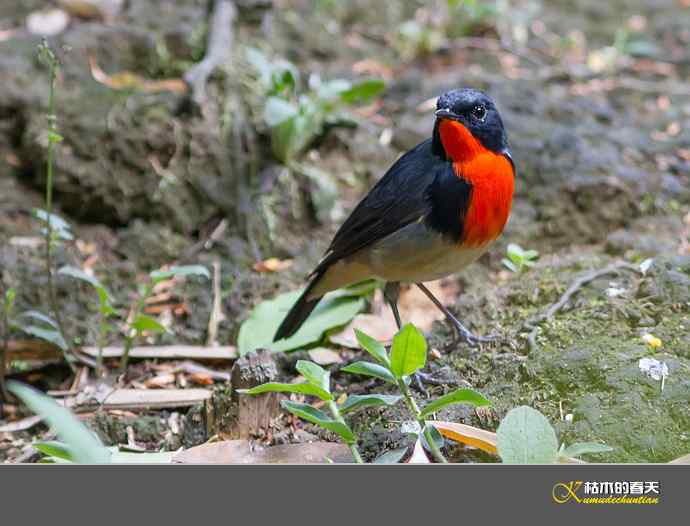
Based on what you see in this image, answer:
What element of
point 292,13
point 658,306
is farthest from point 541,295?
point 292,13

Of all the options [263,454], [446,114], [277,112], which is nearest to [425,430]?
[263,454]

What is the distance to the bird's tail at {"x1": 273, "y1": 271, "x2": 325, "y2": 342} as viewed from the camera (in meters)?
4.46

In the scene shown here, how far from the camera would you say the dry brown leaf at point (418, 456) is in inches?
118

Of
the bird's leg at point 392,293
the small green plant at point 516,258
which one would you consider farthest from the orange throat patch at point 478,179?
the bird's leg at point 392,293

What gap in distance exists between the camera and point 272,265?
534cm

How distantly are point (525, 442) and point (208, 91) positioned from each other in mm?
3936

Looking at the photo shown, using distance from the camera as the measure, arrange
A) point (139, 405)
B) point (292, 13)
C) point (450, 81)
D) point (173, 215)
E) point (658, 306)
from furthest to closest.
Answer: point (292, 13), point (450, 81), point (173, 215), point (139, 405), point (658, 306)

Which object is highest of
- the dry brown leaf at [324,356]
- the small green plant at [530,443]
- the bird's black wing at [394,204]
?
the bird's black wing at [394,204]

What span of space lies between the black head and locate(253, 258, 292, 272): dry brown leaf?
5.62 ft

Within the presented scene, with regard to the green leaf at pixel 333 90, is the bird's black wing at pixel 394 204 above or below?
below

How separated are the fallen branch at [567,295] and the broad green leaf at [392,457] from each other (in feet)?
3.11

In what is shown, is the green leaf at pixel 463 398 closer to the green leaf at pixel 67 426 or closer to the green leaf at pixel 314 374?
the green leaf at pixel 314 374

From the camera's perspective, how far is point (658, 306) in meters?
3.92
